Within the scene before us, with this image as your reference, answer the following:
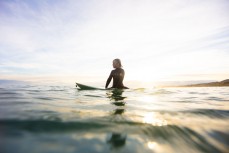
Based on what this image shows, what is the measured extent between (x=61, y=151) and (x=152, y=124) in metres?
1.33

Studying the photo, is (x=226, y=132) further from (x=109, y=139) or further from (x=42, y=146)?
(x=42, y=146)

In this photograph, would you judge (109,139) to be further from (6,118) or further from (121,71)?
(121,71)

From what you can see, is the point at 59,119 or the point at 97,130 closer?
the point at 97,130

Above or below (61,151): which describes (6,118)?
above

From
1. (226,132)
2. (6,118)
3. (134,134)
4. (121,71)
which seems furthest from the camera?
(121,71)

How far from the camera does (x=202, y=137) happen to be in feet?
6.56

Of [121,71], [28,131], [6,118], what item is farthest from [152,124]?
[121,71]

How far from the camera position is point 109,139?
1804mm

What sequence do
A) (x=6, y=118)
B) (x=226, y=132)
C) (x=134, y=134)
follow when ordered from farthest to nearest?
(x=6, y=118) → (x=226, y=132) → (x=134, y=134)

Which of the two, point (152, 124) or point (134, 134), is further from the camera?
point (152, 124)

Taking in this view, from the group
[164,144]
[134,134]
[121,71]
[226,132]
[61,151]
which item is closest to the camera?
[61,151]

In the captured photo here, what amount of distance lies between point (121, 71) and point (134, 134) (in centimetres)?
784

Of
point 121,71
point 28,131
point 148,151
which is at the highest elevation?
point 121,71

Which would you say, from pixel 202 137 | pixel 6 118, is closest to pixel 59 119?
pixel 6 118
